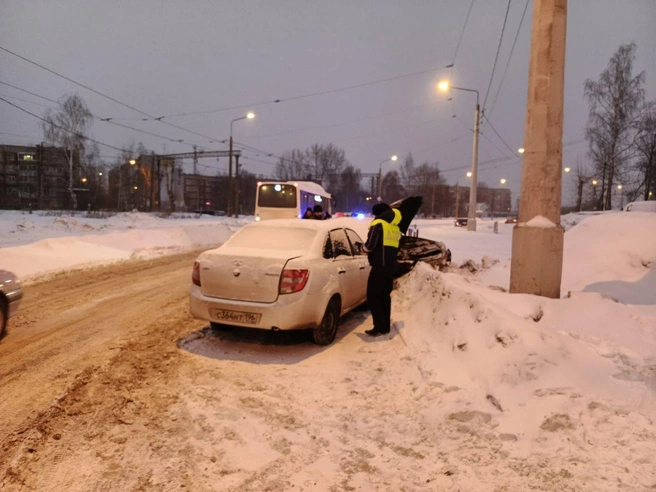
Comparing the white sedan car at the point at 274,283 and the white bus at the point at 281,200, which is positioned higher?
the white bus at the point at 281,200

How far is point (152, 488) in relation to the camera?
2680mm

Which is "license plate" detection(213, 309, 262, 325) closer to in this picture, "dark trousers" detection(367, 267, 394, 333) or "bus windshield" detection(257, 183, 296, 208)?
"dark trousers" detection(367, 267, 394, 333)

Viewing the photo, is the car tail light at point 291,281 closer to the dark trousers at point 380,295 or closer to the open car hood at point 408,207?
the dark trousers at point 380,295

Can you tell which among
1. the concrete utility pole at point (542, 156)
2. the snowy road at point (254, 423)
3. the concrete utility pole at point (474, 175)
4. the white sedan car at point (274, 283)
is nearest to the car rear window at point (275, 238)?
the white sedan car at point (274, 283)

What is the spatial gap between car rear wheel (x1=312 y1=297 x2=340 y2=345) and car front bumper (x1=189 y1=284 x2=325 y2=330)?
0.23m

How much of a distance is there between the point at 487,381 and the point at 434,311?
1.85m

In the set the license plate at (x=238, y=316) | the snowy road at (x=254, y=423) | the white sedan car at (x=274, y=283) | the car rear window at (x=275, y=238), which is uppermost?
the car rear window at (x=275, y=238)

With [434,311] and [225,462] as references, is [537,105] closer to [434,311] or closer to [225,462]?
[434,311]

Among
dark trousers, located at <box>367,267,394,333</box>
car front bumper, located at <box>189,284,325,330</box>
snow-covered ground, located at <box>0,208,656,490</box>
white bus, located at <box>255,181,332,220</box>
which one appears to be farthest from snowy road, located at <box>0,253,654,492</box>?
white bus, located at <box>255,181,332,220</box>

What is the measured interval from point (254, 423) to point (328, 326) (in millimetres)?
2227

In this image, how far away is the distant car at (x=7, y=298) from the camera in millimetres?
5305

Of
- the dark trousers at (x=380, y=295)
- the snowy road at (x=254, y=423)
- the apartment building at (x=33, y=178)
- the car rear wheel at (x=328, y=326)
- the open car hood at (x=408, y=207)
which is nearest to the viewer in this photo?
the snowy road at (x=254, y=423)

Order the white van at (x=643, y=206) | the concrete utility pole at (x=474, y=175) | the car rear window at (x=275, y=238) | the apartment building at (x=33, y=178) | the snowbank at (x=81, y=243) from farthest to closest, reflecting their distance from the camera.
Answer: the apartment building at (x=33, y=178), the concrete utility pole at (x=474, y=175), the white van at (x=643, y=206), the snowbank at (x=81, y=243), the car rear window at (x=275, y=238)

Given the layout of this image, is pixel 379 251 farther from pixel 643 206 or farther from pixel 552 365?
pixel 643 206
